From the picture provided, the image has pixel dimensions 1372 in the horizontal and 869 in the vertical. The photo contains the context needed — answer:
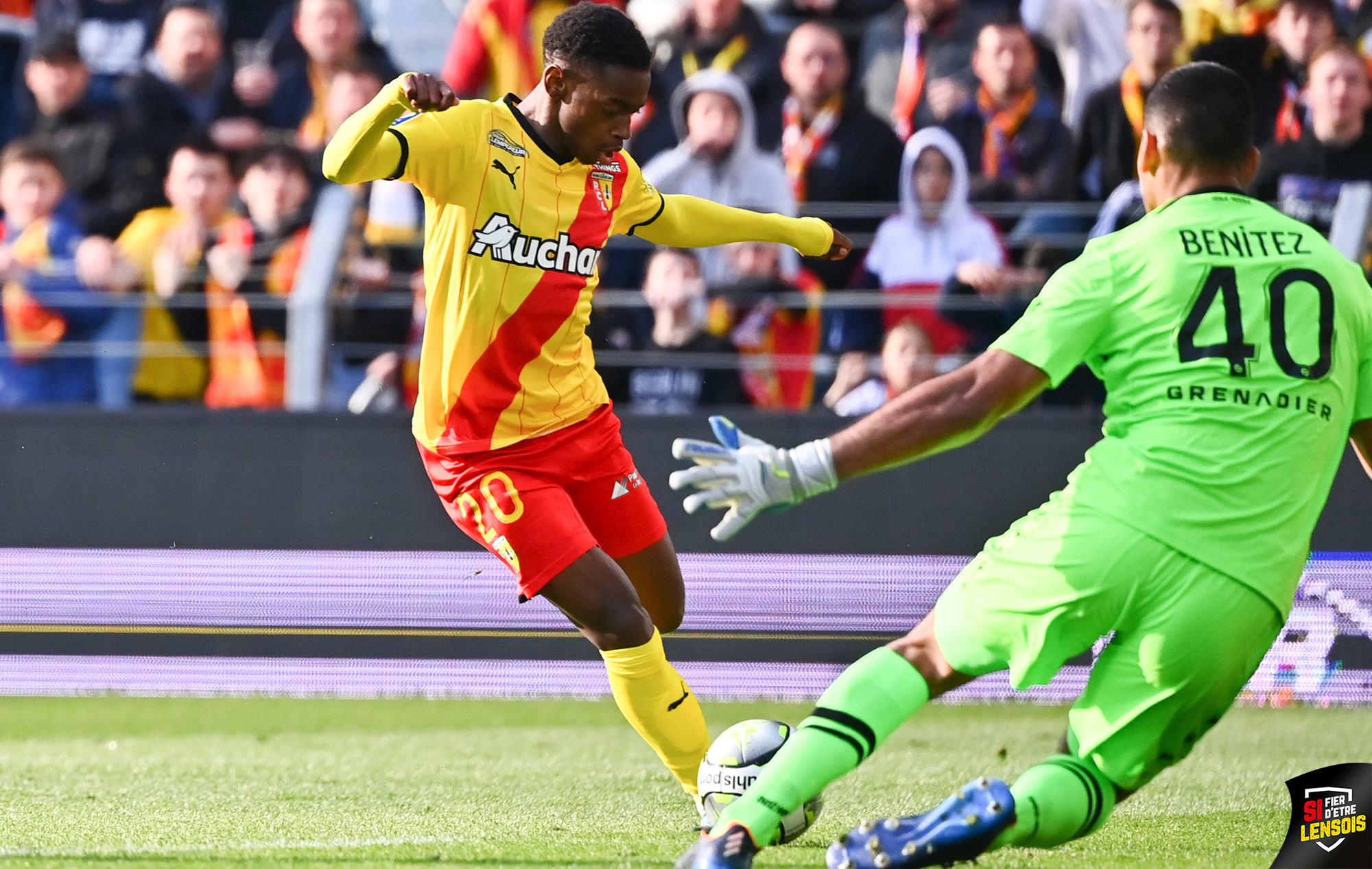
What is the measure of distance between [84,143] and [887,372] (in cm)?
551

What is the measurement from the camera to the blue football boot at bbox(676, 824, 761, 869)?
3.62 m

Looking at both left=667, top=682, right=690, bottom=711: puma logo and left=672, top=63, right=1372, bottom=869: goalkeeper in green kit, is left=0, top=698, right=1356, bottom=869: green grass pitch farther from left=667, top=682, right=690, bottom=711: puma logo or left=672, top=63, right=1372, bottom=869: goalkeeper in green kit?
left=672, top=63, right=1372, bottom=869: goalkeeper in green kit

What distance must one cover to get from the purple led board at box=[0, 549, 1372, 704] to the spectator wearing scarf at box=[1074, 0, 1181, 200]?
2.54m

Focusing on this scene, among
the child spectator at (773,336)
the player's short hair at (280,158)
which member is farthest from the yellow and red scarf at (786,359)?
the player's short hair at (280,158)

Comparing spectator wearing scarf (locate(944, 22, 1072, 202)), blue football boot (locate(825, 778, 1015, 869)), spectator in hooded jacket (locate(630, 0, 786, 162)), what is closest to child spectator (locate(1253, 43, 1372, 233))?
spectator wearing scarf (locate(944, 22, 1072, 202))

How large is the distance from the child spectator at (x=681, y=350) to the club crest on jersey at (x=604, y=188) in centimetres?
401

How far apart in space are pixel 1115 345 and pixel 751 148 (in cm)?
624

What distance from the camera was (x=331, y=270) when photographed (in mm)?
9531

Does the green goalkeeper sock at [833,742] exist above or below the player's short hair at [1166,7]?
below

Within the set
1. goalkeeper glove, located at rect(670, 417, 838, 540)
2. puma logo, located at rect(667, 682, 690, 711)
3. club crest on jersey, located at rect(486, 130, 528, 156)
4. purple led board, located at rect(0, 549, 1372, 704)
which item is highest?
club crest on jersey, located at rect(486, 130, 528, 156)

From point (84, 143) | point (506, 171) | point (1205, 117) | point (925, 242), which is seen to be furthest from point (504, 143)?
point (84, 143)

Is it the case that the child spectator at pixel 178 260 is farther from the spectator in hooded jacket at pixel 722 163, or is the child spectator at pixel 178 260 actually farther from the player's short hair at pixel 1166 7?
the player's short hair at pixel 1166 7

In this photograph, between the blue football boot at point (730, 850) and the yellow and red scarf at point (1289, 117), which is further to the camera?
the yellow and red scarf at point (1289, 117)

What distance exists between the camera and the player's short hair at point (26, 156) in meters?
10.2
